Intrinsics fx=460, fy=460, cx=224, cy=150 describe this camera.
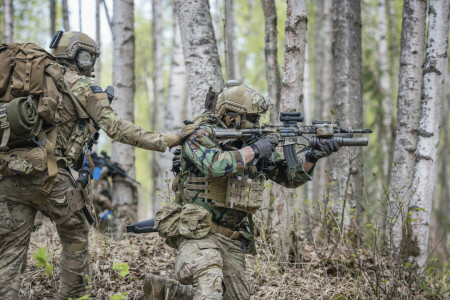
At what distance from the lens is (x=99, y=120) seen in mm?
3992

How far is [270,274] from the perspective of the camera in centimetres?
506

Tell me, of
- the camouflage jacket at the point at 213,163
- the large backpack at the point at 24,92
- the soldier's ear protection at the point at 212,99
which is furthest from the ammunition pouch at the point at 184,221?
the large backpack at the point at 24,92

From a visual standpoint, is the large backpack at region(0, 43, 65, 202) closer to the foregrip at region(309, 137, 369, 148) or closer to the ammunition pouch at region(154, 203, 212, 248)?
the ammunition pouch at region(154, 203, 212, 248)

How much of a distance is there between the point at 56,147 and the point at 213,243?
5.24 feet

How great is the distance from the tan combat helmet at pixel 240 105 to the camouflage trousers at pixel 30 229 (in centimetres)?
148

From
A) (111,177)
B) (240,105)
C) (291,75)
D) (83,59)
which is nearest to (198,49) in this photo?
(291,75)

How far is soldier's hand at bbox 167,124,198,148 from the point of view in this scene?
3799 mm

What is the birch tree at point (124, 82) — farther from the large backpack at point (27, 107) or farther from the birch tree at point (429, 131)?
the birch tree at point (429, 131)

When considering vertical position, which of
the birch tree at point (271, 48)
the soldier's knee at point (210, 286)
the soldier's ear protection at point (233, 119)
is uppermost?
the birch tree at point (271, 48)

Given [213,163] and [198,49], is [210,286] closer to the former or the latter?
[213,163]

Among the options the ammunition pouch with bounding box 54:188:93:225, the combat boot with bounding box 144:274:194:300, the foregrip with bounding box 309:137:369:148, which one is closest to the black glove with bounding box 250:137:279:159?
the foregrip with bounding box 309:137:369:148

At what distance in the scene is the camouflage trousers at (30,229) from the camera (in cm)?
376

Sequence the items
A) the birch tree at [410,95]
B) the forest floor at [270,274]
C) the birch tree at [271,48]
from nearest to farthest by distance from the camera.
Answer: the forest floor at [270,274], the birch tree at [410,95], the birch tree at [271,48]

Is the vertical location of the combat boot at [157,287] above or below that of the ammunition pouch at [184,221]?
below
